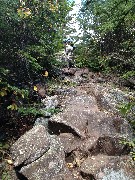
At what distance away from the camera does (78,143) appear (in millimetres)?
7973

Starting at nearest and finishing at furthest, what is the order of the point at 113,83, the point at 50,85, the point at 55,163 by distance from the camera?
the point at 55,163
the point at 50,85
the point at 113,83

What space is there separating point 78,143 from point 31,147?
131cm

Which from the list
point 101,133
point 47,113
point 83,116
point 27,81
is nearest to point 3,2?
point 27,81

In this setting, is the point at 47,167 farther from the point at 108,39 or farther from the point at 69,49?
the point at 69,49

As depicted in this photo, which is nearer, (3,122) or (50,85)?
(3,122)

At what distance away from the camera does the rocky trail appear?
22.9 ft

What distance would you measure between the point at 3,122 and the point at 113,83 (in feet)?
17.6

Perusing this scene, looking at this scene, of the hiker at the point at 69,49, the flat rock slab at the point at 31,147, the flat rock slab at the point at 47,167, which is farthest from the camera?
the hiker at the point at 69,49

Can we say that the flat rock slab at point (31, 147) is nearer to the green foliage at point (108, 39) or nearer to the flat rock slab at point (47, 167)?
the flat rock slab at point (47, 167)

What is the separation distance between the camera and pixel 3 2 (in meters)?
8.39

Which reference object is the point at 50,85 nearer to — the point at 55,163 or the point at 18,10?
the point at 18,10

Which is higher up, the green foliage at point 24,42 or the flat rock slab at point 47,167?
the green foliage at point 24,42

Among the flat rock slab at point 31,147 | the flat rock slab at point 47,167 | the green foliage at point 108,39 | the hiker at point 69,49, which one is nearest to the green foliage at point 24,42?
the flat rock slab at point 31,147

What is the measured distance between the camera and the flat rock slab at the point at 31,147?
7160 millimetres
